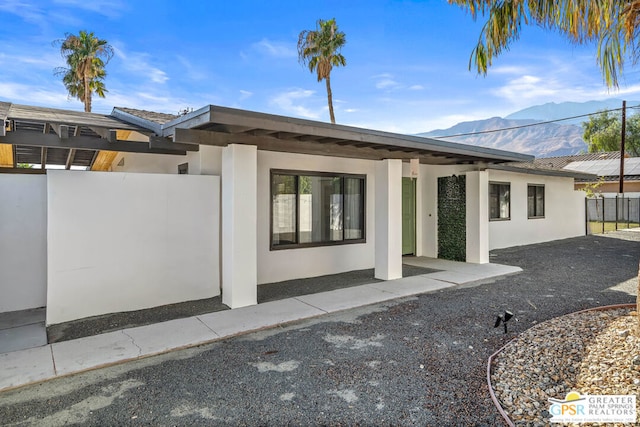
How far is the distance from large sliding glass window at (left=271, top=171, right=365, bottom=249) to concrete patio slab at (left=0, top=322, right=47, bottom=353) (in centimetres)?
369

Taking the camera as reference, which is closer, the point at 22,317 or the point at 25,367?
the point at 25,367

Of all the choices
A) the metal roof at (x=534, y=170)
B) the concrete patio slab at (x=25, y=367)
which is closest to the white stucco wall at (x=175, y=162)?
the concrete patio slab at (x=25, y=367)

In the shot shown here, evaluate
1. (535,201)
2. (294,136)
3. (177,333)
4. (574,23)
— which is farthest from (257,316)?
(535,201)

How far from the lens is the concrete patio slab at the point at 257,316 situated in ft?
15.2

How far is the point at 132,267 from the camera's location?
5.38 meters

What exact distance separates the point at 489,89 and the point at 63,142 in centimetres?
3142

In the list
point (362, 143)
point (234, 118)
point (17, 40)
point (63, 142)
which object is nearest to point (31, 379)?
point (234, 118)

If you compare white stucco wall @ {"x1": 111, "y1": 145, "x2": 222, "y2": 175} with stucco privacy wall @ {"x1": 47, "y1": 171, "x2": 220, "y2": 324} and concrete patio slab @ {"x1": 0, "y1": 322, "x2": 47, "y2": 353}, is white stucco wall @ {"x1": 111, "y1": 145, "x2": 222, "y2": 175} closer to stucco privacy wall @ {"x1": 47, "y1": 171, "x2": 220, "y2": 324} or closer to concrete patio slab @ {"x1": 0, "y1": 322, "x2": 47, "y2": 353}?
stucco privacy wall @ {"x1": 47, "y1": 171, "x2": 220, "y2": 324}

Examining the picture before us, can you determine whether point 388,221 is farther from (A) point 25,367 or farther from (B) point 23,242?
(B) point 23,242

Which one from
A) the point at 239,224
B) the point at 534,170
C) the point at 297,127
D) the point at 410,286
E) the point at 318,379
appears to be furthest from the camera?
the point at 534,170

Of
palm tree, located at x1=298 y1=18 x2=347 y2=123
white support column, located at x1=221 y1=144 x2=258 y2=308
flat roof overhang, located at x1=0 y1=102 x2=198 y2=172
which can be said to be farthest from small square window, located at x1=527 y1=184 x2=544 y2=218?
flat roof overhang, located at x1=0 y1=102 x2=198 y2=172

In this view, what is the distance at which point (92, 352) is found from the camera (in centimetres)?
389

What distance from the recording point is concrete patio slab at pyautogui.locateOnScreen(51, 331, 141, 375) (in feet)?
11.8

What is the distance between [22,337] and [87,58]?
17760mm
